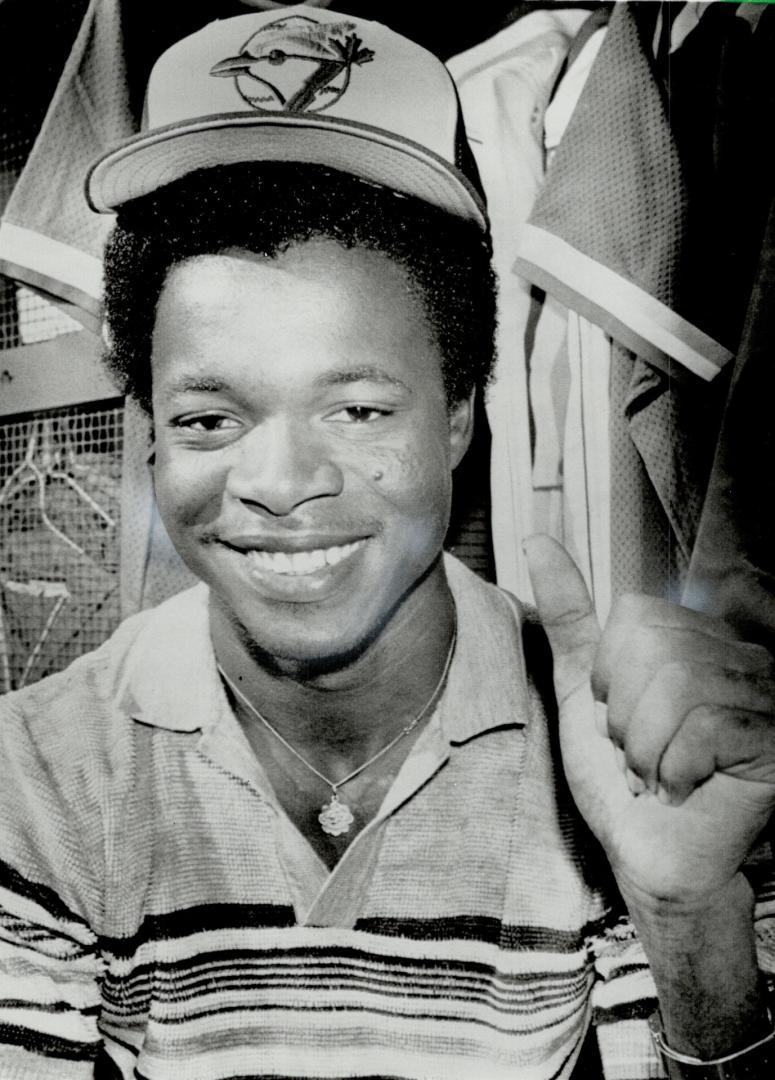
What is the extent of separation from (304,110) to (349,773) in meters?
0.67

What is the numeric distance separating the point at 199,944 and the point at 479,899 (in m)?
0.29

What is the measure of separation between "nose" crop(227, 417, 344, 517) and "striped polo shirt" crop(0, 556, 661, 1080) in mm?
175

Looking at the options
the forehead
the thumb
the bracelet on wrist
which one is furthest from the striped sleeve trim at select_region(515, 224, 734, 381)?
the bracelet on wrist

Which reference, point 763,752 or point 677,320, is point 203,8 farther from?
point 763,752

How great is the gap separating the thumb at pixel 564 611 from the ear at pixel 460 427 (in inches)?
6.2

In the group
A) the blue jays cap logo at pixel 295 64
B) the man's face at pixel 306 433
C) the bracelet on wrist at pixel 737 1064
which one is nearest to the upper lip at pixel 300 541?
the man's face at pixel 306 433

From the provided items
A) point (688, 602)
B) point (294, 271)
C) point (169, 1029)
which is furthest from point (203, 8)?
point (169, 1029)

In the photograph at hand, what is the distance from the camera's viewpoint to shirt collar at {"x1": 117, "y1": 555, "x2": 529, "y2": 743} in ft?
2.93

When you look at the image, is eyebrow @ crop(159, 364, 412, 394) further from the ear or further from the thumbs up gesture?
the thumbs up gesture

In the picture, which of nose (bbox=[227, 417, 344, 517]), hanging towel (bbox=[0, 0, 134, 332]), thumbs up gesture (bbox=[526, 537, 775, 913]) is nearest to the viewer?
thumbs up gesture (bbox=[526, 537, 775, 913])

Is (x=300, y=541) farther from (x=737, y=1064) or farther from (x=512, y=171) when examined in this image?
(x=737, y=1064)

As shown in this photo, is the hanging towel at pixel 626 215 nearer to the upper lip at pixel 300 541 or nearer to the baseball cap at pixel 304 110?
the baseball cap at pixel 304 110

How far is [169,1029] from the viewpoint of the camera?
870mm

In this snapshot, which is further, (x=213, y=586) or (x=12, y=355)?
(x=12, y=355)
